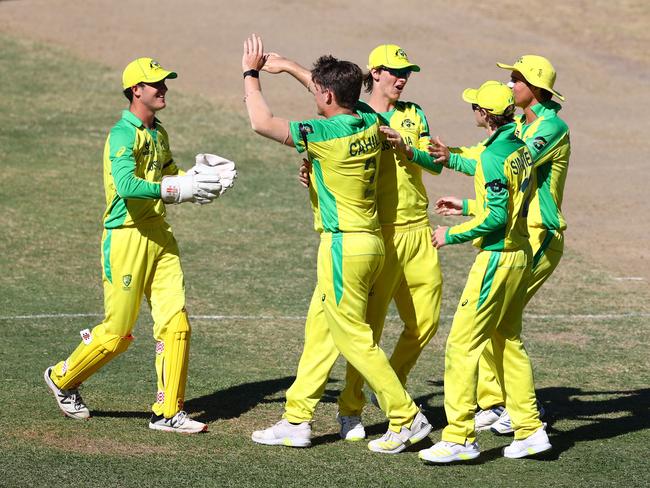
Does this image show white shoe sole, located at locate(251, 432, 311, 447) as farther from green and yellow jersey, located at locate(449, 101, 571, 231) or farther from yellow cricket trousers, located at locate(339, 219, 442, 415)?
green and yellow jersey, located at locate(449, 101, 571, 231)

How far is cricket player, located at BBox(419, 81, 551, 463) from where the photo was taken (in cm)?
802

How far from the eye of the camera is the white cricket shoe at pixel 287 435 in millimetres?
8422

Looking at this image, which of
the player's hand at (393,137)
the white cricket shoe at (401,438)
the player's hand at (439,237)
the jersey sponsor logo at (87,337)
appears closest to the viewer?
the player's hand at (439,237)

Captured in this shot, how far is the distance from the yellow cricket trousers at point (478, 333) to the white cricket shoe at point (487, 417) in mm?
841

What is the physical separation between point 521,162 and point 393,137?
35.4 inches

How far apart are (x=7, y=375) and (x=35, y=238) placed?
527cm

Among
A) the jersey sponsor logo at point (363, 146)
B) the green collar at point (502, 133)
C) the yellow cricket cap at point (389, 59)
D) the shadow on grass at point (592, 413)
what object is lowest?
the shadow on grass at point (592, 413)

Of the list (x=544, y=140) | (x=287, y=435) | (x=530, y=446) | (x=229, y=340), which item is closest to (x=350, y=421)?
(x=287, y=435)

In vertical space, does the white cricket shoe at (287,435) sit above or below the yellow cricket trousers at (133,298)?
below

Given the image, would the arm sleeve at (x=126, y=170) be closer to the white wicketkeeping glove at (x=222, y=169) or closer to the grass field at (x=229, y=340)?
the white wicketkeeping glove at (x=222, y=169)

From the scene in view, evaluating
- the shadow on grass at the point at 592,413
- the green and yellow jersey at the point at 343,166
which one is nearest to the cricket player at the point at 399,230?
the green and yellow jersey at the point at 343,166

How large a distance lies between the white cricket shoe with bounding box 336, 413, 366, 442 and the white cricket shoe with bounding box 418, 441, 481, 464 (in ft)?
2.28

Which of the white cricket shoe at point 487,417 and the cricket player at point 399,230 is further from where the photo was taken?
the white cricket shoe at point 487,417

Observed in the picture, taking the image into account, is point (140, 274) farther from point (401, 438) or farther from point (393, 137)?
point (401, 438)
